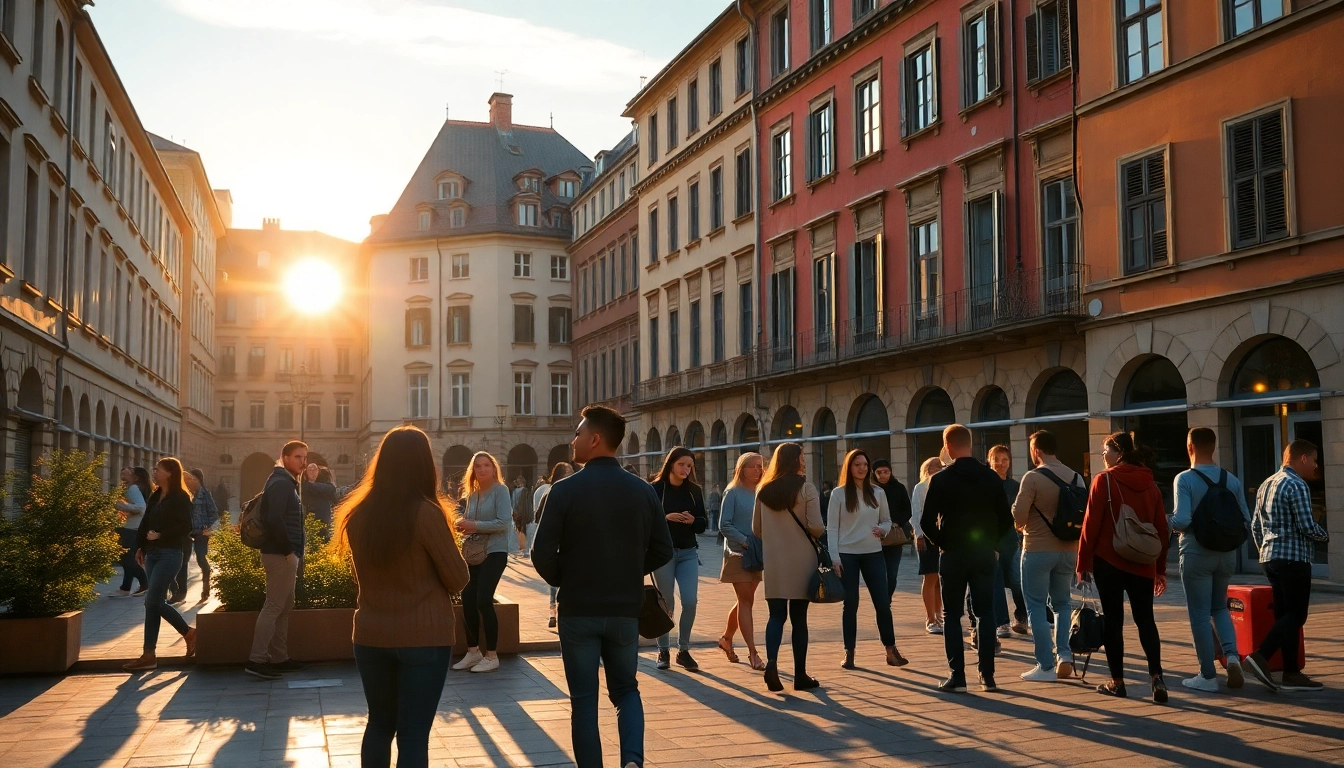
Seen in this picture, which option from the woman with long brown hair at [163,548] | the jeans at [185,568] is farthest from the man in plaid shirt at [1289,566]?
the jeans at [185,568]

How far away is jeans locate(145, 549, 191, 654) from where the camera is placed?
39.7 ft

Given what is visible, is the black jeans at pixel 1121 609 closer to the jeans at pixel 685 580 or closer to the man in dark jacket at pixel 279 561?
the jeans at pixel 685 580

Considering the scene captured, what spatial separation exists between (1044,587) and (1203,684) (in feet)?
4.44

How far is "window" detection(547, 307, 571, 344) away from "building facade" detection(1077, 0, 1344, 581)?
4671 cm

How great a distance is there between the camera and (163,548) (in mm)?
12625

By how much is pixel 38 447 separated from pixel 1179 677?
867 inches

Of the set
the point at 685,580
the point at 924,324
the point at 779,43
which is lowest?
the point at 685,580

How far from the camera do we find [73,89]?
29219mm

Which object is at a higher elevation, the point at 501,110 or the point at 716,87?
the point at 501,110

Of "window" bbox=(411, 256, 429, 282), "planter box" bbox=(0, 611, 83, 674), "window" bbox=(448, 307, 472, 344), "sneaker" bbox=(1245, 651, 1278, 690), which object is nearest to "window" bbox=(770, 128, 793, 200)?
"planter box" bbox=(0, 611, 83, 674)

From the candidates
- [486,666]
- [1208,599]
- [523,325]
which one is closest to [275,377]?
[523,325]

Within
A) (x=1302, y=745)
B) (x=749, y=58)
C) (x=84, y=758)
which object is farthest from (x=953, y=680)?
(x=749, y=58)

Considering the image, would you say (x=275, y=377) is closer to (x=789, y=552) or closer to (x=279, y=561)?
(x=279, y=561)

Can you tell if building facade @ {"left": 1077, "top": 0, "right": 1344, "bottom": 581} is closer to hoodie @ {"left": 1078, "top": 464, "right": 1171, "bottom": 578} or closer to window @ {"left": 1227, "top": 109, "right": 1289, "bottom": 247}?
window @ {"left": 1227, "top": 109, "right": 1289, "bottom": 247}
